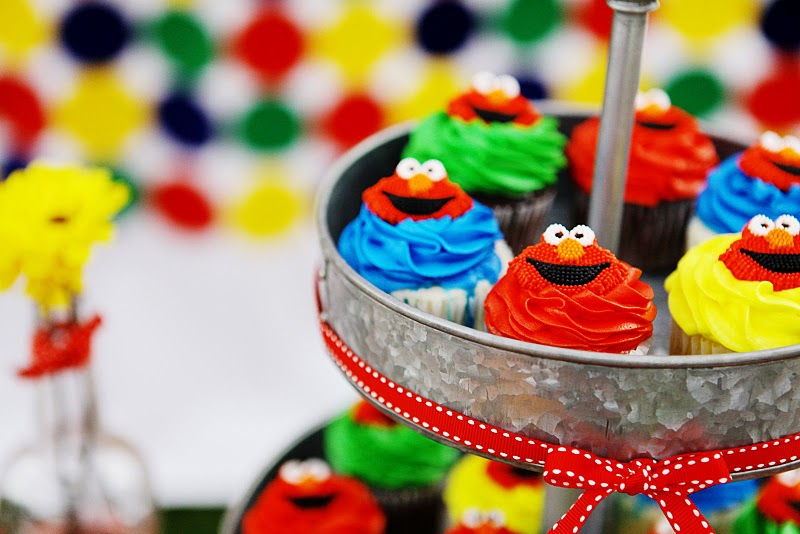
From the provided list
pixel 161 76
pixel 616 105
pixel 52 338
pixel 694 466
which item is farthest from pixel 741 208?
pixel 161 76

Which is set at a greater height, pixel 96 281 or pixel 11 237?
pixel 11 237

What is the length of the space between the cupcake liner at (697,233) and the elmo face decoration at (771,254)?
24 centimetres

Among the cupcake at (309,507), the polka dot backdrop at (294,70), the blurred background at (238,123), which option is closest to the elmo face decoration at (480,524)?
the cupcake at (309,507)

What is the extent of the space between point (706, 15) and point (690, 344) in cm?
120

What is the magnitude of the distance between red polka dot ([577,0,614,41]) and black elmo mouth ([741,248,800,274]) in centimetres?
117

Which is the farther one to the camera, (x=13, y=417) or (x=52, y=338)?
(x=13, y=417)

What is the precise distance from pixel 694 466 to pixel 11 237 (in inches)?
29.0

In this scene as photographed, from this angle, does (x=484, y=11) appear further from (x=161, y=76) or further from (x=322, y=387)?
(x=322, y=387)

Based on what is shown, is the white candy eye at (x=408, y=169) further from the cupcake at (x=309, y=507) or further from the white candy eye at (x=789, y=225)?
the cupcake at (x=309, y=507)

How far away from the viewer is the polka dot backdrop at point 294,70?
6.20 feet

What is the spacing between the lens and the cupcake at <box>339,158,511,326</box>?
939 millimetres

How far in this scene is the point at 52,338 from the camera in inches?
43.3

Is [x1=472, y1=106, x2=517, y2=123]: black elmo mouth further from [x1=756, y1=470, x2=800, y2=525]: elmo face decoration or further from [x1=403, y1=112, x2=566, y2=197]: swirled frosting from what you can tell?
[x1=756, y1=470, x2=800, y2=525]: elmo face decoration

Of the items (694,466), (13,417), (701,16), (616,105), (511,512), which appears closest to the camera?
(694,466)
